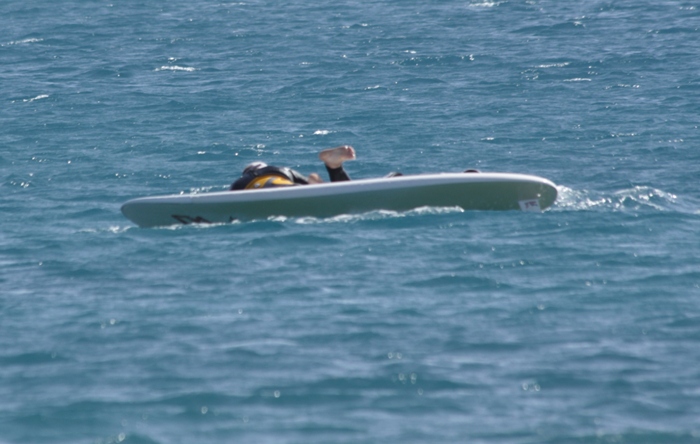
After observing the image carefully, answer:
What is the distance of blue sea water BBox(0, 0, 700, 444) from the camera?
745 centimetres

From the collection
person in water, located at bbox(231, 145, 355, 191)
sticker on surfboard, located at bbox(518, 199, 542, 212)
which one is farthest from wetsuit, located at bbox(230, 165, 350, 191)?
sticker on surfboard, located at bbox(518, 199, 542, 212)

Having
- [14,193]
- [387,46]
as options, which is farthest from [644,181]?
[387,46]

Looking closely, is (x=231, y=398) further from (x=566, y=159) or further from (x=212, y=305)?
(x=566, y=159)

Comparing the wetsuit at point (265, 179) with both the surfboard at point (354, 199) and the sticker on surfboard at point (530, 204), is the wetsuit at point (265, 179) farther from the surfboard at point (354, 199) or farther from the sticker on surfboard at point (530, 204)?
the sticker on surfboard at point (530, 204)

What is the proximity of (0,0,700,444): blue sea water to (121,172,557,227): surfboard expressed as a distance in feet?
0.57

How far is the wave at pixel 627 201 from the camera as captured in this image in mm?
12602

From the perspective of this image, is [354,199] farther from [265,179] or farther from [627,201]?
[627,201]

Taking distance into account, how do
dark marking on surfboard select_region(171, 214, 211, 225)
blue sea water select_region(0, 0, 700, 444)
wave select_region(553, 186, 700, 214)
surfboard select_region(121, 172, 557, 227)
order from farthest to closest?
wave select_region(553, 186, 700, 214) < dark marking on surfboard select_region(171, 214, 211, 225) < surfboard select_region(121, 172, 557, 227) < blue sea water select_region(0, 0, 700, 444)

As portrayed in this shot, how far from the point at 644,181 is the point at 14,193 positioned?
341 inches


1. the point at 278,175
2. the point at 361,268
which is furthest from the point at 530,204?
the point at 278,175

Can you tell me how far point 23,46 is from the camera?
27.9 m

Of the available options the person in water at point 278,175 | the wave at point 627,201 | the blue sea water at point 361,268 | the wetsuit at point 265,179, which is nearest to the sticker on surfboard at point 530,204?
the blue sea water at point 361,268

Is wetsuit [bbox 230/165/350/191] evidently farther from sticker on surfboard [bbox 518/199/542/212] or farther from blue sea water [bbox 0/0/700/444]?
sticker on surfboard [bbox 518/199/542/212]

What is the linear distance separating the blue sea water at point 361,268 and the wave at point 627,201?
56mm
